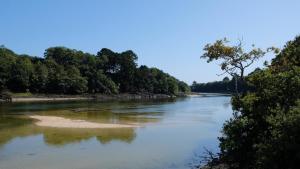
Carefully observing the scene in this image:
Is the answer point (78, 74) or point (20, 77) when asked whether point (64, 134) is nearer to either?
point (20, 77)

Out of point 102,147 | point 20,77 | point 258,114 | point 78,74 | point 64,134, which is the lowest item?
point 102,147

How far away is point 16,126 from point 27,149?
13585mm

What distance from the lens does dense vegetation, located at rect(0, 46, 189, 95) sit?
11575cm

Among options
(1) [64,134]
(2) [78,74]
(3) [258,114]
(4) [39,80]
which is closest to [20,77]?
(4) [39,80]

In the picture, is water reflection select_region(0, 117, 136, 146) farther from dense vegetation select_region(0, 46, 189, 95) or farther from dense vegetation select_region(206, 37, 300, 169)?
dense vegetation select_region(0, 46, 189, 95)

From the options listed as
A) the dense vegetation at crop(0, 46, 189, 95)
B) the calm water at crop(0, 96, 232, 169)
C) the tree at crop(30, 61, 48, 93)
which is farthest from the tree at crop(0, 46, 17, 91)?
the calm water at crop(0, 96, 232, 169)

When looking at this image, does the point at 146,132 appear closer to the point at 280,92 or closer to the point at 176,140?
the point at 176,140

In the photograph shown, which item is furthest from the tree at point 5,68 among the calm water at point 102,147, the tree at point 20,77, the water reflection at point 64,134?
the calm water at point 102,147

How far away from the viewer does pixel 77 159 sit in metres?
23.3

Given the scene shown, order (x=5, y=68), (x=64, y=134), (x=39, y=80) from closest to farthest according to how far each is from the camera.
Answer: (x=64, y=134) < (x=5, y=68) < (x=39, y=80)

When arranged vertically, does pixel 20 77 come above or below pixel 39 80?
above

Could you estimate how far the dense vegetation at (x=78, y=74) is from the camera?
115750 millimetres

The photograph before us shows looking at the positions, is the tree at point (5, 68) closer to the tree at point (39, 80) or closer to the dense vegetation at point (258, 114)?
the tree at point (39, 80)

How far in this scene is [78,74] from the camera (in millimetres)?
132875
